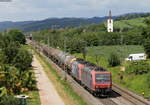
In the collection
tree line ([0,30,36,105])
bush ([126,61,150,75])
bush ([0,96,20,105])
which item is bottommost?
bush ([126,61,150,75])

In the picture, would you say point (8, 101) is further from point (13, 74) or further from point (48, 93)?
point (48, 93)

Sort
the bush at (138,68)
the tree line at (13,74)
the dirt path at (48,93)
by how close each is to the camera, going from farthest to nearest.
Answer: the bush at (138,68) < the tree line at (13,74) < the dirt path at (48,93)

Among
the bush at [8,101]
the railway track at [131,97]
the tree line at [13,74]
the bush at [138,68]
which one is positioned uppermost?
the bush at [8,101]

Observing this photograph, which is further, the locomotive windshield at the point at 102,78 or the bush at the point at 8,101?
the locomotive windshield at the point at 102,78

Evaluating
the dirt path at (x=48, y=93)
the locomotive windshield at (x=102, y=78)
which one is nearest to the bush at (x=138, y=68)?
the dirt path at (x=48, y=93)

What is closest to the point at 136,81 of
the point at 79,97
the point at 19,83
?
the point at 79,97

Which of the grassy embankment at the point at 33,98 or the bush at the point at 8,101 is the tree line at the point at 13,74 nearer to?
the grassy embankment at the point at 33,98

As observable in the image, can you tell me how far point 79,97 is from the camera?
51.6 metres

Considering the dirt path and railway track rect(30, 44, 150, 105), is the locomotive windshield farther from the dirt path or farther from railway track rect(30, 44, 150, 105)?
the dirt path

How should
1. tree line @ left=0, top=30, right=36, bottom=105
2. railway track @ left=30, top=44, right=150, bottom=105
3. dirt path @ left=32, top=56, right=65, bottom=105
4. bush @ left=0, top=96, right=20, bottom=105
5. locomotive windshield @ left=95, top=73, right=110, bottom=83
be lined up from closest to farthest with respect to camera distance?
bush @ left=0, top=96, right=20, bottom=105
dirt path @ left=32, top=56, right=65, bottom=105
railway track @ left=30, top=44, right=150, bottom=105
locomotive windshield @ left=95, top=73, right=110, bottom=83
tree line @ left=0, top=30, right=36, bottom=105

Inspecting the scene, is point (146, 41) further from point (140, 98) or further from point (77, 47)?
point (77, 47)

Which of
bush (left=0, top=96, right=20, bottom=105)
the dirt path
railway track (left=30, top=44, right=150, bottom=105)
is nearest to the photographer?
bush (left=0, top=96, right=20, bottom=105)

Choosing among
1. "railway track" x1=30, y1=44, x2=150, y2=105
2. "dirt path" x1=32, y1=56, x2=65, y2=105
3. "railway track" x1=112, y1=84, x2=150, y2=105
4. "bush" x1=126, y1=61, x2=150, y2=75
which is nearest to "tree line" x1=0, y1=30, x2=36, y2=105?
"dirt path" x1=32, y1=56, x2=65, y2=105

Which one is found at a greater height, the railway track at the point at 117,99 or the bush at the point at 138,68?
the bush at the point at 138,68
